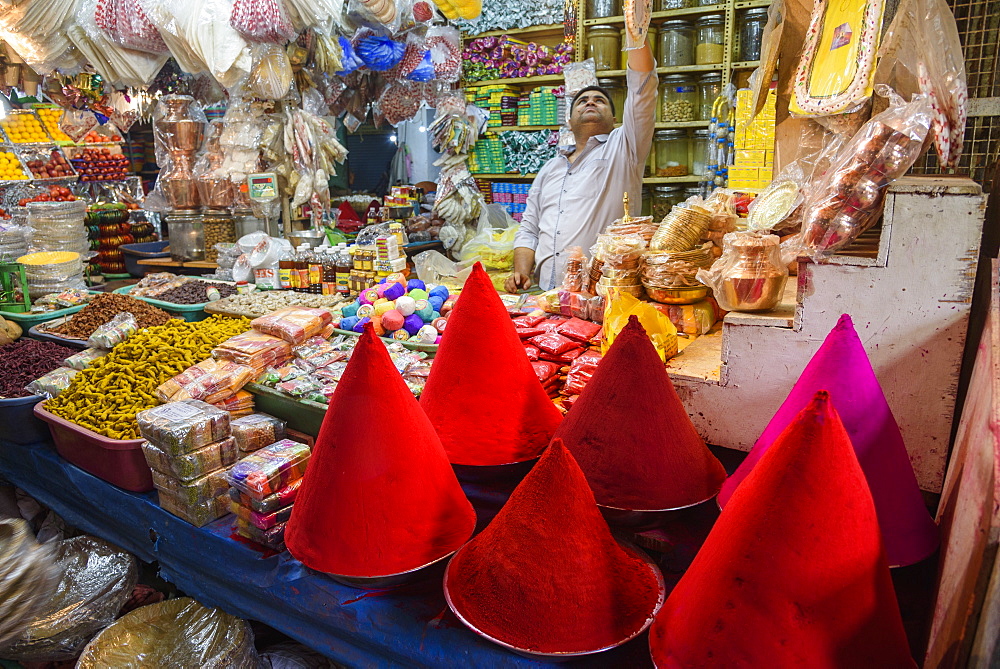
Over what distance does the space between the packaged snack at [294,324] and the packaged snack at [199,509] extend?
0.74 metres

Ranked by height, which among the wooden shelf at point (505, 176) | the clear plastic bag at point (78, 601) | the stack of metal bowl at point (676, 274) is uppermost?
the wooden shelf at point (505, 176)

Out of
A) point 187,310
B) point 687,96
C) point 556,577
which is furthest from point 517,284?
point 687,96

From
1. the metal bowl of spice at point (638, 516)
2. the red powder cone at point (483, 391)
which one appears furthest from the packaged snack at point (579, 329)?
the metal bowl of spice at point (638, 516)

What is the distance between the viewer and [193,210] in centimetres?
400

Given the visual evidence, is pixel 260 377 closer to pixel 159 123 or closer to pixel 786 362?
pixel 786 362

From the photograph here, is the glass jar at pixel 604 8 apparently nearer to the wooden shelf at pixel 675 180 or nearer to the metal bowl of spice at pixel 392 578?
the wooden shelf at pixel 675 180

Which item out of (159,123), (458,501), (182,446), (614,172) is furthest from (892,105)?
(159,123)

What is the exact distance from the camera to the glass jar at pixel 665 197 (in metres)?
4.71

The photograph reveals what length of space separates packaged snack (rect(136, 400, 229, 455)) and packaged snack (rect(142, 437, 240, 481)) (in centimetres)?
2

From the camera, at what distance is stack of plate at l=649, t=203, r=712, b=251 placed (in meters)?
1.69

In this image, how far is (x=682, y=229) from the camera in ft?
5.63

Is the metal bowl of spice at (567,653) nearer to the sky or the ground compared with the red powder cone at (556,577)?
nearer to the ground

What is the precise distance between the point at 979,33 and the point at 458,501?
1.54 m

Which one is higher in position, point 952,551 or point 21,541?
point 952,551
